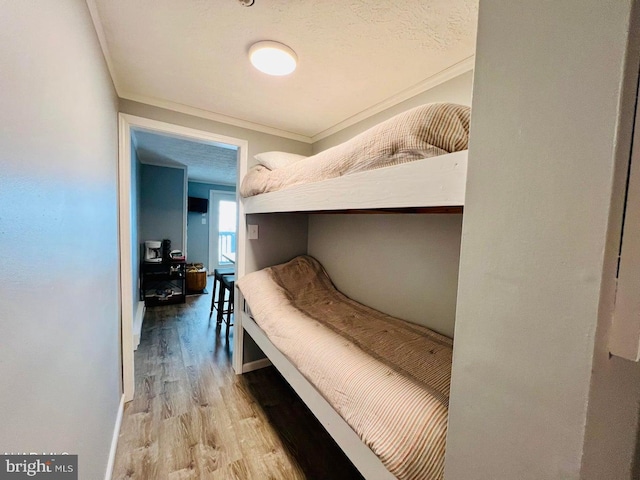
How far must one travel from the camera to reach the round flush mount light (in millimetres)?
1187

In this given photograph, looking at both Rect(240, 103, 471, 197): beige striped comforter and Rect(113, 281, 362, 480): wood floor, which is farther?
Rect(113, 281, 362, 480): wood floor

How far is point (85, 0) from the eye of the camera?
0.95m

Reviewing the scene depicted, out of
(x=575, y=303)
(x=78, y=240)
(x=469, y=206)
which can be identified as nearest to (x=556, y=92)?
(x=469, y=206)

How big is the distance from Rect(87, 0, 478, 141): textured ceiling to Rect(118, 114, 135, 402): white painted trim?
12.9 inches

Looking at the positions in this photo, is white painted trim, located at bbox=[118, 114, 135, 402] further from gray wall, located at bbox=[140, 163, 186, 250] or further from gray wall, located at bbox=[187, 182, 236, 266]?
gray wall, located at bbox=[187, 182, 236, 266]

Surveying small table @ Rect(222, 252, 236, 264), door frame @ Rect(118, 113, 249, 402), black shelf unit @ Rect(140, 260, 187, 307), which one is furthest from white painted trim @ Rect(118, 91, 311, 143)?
black shelf unit @ Rect(140, 260, 187, 307)

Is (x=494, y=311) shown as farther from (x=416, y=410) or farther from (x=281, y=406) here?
(x=281, y=406)

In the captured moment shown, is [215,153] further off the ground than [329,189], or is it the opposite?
[215,153]

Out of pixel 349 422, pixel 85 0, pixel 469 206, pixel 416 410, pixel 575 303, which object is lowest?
pixel 349 422

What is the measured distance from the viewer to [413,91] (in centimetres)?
153

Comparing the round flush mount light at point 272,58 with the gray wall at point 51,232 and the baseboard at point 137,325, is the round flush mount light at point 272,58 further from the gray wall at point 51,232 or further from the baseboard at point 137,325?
the baseboard at point 137,325

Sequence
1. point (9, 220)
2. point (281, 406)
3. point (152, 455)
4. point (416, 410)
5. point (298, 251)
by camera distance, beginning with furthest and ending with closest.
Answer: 1. point (298, 251)
2. point (281, 406)
3. point (152, 455)
4. point (416, 410)
5. point (9, 220)

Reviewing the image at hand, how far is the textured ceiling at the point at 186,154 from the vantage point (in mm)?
2997

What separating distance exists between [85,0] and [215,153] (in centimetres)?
255
